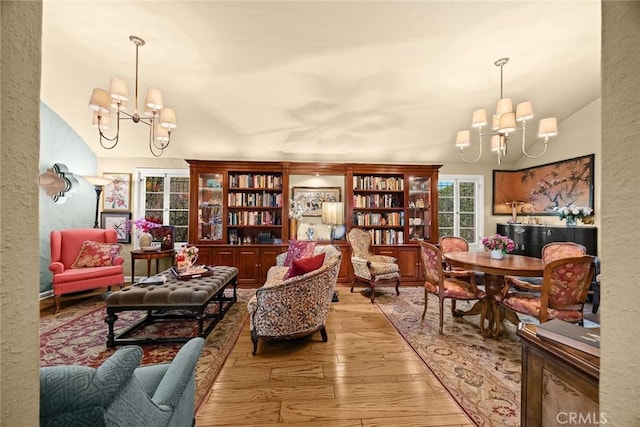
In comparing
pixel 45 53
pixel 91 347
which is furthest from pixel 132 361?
pixel 45 53

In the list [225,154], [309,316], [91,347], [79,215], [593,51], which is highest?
[593,51]

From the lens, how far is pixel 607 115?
543 millimetres

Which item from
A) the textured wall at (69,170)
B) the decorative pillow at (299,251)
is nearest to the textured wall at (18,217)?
the decorative pillow at (299,251)

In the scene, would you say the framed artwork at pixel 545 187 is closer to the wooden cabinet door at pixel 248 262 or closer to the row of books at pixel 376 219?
the row of books at pixel 376 219

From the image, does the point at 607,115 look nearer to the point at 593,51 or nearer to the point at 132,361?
the point at 132,361

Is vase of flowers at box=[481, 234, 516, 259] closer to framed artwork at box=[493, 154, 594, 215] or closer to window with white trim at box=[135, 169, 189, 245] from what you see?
framed artwork at box=[493, 154, 594, 215]

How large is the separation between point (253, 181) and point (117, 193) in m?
2.60

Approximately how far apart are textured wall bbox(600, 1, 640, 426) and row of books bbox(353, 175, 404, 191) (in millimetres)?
4242

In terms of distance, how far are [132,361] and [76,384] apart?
4.5 inches

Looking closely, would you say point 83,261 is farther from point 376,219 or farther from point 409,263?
point 409,263

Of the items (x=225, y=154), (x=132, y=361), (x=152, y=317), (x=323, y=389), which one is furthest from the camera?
(x=225, y=154)

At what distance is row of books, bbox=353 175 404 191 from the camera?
4.80 m

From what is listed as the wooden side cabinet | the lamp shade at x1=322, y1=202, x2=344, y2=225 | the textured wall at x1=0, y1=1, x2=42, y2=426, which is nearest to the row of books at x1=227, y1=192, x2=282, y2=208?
the lamp shade at x1=322, y1=202, x2=344, y2=225

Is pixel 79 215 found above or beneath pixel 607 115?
beneath
